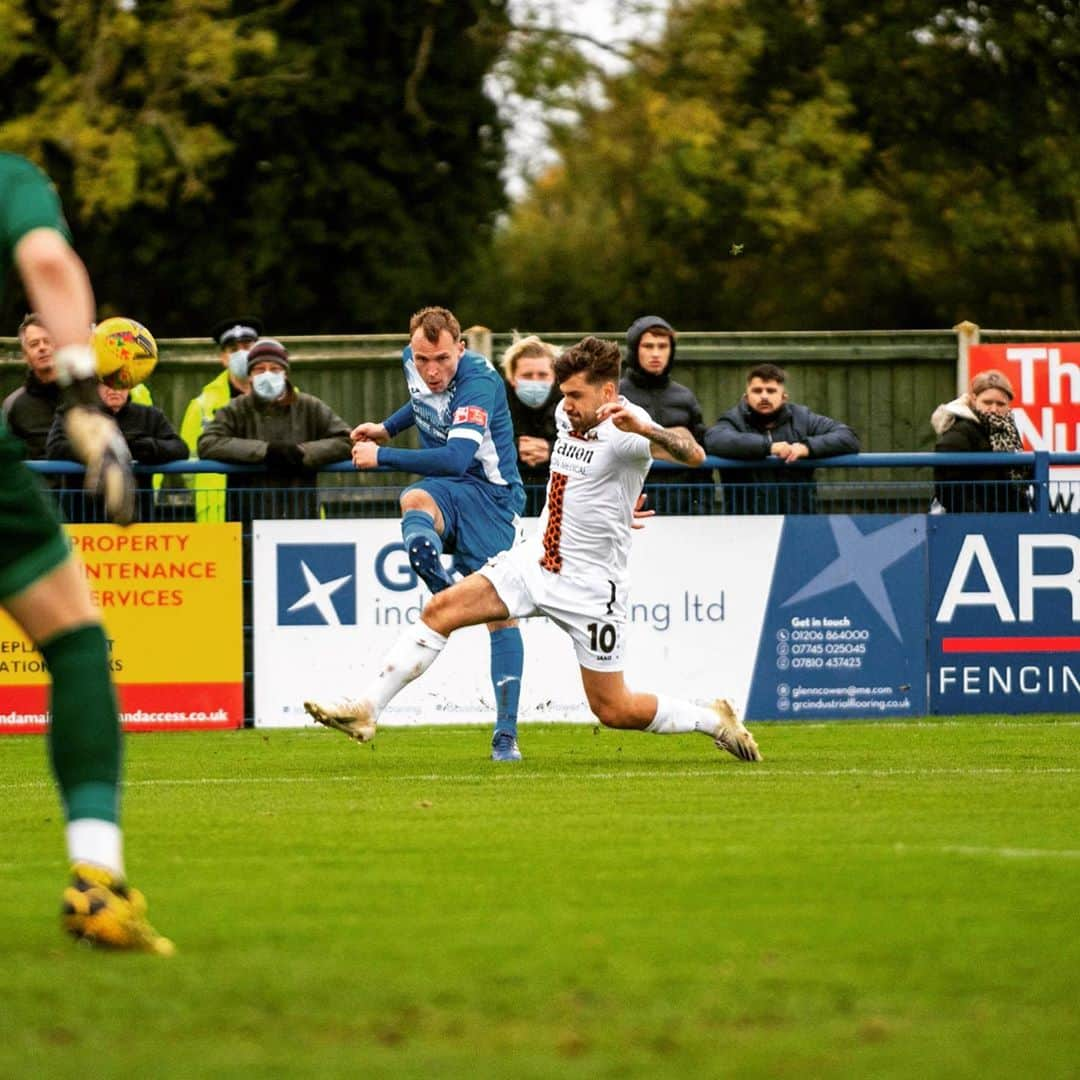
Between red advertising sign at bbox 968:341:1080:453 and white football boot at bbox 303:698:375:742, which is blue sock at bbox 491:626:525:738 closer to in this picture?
white football boot at bbox 303:698:375:742

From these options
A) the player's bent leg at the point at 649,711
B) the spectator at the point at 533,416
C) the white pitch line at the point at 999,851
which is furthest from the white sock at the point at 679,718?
the white pitch line at the point at 999,851

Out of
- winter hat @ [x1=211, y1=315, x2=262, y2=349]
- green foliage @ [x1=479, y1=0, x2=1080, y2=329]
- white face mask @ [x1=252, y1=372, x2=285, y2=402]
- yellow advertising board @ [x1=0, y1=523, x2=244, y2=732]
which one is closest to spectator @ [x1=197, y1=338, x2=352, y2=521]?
white face mask @ [x1=252, y1=372, x2=285, y2=402]

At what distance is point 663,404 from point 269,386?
2.39 m

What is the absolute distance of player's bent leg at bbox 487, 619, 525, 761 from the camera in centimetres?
1139

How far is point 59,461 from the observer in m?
14.0

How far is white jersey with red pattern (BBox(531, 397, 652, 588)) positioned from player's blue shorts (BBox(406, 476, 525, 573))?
3.27 ft

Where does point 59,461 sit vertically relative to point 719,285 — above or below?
below

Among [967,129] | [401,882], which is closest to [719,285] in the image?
[967,129]

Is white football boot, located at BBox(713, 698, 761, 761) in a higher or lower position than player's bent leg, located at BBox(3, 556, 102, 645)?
lower

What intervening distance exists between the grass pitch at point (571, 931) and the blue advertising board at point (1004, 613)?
12.9ft

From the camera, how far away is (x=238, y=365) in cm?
1534

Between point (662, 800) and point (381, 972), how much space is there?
4.06 meters

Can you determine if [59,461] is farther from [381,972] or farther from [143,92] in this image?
[143,92]

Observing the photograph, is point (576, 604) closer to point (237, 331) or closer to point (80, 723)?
point (80, 723)
